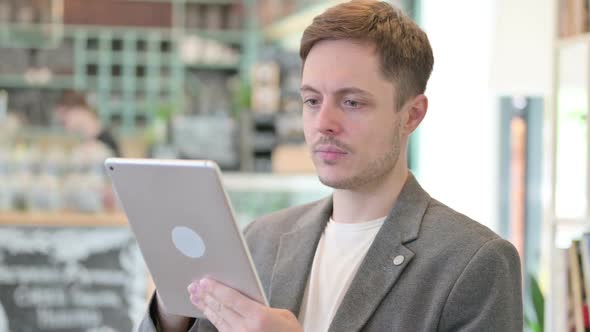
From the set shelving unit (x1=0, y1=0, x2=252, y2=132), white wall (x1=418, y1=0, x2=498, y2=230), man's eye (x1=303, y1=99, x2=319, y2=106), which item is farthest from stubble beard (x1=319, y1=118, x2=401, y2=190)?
shelving unit (x1=0, y1=0, x2=252, y2=132)

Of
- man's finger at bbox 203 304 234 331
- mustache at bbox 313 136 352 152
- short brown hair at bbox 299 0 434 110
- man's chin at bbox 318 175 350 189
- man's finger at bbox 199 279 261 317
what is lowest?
man's finger at bbox 203 304 234 331

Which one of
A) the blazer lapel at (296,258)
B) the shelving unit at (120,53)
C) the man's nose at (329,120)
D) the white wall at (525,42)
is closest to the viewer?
the man's nose at (329,120)

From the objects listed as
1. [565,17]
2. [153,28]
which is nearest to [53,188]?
[565,17]

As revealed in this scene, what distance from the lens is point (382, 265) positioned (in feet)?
5.34

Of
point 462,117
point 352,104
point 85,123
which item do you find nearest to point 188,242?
point 352,104

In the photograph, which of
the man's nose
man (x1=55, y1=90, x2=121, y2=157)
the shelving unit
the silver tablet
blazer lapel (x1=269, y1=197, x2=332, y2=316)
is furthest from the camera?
the shelving unit

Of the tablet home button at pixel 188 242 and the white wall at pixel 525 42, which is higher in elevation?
the white wall at pixel 525 42

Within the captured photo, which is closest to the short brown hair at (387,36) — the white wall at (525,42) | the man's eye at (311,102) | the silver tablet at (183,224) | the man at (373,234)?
the man at (373,234)

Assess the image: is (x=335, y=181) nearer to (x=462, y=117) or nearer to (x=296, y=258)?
(x=296, y=258)

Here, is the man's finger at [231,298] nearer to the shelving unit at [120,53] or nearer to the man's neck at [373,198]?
the man's neck at [373,198]

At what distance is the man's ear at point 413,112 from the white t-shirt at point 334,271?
0.17 meters

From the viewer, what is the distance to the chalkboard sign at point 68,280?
12.5ft

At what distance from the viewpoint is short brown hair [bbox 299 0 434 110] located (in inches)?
64.3

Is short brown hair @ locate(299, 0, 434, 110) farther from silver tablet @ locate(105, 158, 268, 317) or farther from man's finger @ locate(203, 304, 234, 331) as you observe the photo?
man's finger @ locate(203, 304, 234, 331)
